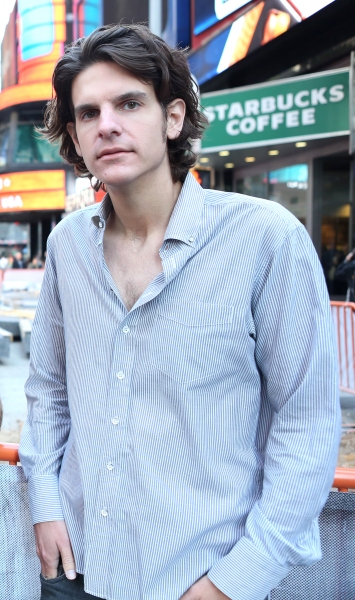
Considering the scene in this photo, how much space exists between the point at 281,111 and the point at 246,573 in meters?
11.1

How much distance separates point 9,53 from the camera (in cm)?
3388

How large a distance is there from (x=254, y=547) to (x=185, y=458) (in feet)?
0.87

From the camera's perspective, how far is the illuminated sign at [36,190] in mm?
30766

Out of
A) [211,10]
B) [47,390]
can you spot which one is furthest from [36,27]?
[47,390]

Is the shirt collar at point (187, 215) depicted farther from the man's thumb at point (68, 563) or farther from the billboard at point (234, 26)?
the billboard at point (234, 26)

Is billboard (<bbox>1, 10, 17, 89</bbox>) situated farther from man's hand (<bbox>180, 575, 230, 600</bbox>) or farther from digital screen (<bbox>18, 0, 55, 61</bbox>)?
man's hand (<bbox>180, 575, 230, 600</bbox>)

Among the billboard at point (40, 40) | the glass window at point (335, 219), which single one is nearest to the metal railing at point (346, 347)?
the glass window at point (335, 219)

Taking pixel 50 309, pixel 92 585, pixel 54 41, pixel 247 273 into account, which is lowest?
pixel 92 585

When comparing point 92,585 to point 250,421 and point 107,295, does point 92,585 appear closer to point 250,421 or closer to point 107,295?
point 250,421

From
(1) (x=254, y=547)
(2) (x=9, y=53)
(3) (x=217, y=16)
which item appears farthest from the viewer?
(2) (x=9, y=53)

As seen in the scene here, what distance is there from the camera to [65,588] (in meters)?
1.69

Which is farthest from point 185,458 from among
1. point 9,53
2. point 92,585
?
point 9,53

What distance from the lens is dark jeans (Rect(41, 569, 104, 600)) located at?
1.67 meters

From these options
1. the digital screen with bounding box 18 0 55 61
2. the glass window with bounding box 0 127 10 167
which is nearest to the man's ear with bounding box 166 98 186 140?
the digital screen with bounding box 18 0 55 61
